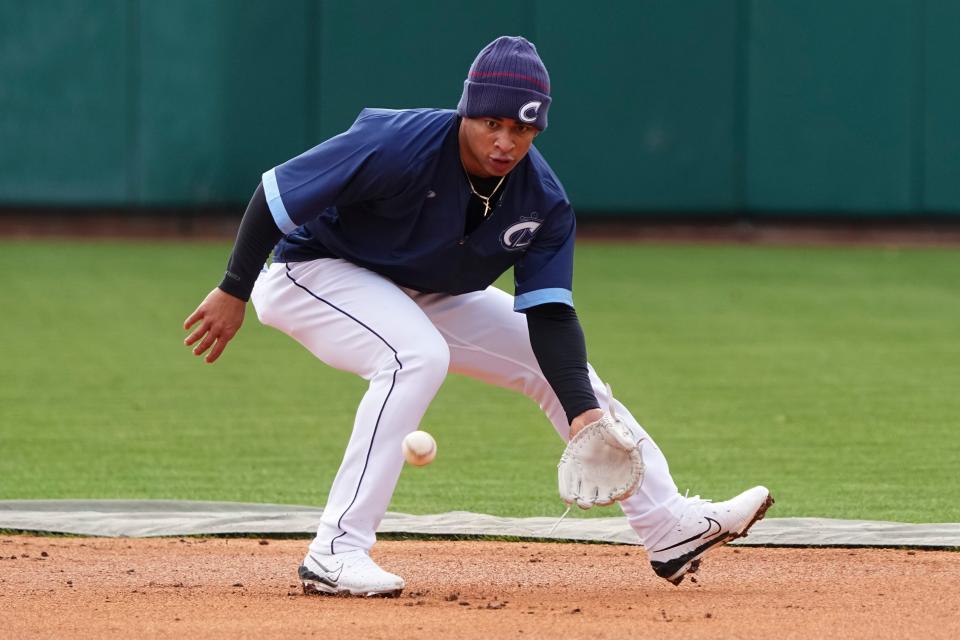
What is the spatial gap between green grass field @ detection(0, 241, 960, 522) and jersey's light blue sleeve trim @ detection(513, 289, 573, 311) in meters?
1.54

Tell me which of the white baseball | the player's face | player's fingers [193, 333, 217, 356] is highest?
the player's face

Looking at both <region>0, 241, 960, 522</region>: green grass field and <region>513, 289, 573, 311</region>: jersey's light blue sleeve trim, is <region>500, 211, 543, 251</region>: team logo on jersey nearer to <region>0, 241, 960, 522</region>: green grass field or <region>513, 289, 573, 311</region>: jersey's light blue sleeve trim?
<region>513, 289, 573, 311</region>: jersey's light blue sleeve trim

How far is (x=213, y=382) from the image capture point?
27.0 ft

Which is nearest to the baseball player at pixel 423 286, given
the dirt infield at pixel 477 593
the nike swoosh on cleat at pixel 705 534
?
the nike swoosh on cleat at pixel 705 534

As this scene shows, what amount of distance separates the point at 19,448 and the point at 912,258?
965cm

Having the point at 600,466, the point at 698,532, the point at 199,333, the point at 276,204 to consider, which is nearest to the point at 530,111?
the point at 276,204

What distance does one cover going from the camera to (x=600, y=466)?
392cm

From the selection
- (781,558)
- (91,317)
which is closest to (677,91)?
(91,317)

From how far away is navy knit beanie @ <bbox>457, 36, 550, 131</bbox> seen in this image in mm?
3828

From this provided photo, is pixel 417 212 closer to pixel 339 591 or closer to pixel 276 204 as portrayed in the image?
pixel 276 204

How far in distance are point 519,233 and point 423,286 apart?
30 cm

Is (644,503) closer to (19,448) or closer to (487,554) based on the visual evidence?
(487,554)

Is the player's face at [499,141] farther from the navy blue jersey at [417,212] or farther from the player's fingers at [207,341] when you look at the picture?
the player's fingers at [207,341]

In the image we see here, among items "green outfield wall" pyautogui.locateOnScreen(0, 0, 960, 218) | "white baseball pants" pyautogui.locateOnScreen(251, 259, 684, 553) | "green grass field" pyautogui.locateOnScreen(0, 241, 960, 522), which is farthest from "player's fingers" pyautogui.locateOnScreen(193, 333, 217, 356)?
"green outfield wall" pyautogui.locateOnScreen(0, 0, 960, 218)
